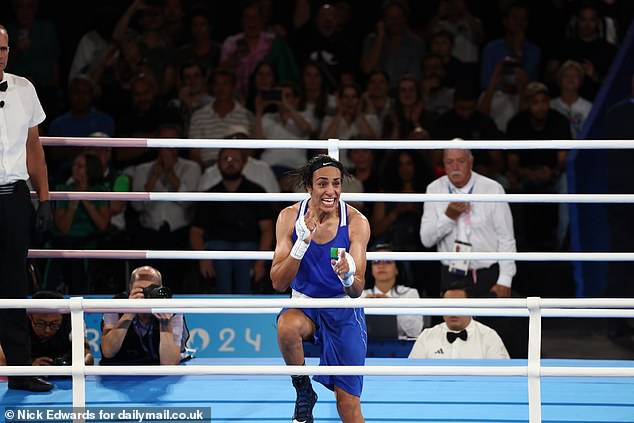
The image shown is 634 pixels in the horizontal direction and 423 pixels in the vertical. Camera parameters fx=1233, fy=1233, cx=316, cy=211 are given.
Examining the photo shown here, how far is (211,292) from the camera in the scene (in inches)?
338

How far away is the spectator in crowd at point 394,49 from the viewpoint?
1002 centimetres

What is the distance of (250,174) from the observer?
28.7ft

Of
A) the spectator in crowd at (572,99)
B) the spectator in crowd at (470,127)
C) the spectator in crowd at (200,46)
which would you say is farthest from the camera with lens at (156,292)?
the spectator in crowd at (572,99)

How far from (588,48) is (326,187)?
17.5 ft

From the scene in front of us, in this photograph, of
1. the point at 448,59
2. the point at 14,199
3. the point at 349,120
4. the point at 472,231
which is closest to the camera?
the point at 14,199

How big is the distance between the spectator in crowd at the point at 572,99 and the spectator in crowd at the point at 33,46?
4068 mm

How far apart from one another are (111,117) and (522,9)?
3451mm

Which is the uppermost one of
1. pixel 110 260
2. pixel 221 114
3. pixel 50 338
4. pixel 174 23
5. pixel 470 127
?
pixel 174 23

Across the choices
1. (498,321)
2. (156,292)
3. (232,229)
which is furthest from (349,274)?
(232,229)

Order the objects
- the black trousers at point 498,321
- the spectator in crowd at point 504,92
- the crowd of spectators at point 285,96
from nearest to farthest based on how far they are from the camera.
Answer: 1. the black trousers at point 498,321
2. the crowd of spectators at point 285,96
3. the spectator in crowd at point 504,92

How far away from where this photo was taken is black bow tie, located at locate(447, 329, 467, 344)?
6.97 metres

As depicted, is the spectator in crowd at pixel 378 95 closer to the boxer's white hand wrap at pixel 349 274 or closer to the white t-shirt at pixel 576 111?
the white t-shirt at pixel 576 111

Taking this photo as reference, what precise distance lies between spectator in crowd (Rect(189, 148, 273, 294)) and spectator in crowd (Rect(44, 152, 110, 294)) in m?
0.66

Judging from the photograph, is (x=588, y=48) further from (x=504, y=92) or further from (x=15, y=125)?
(x=15, y=125)
